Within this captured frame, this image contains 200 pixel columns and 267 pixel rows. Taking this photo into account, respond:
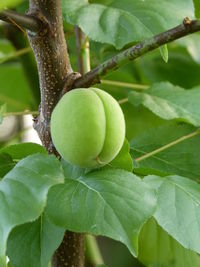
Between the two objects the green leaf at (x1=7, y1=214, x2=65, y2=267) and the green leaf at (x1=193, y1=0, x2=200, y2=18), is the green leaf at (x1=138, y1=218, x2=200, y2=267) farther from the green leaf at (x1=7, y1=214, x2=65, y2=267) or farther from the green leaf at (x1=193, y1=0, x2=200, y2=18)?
the green leaf at (x1=193, y1=0, x2=200, y2=18)

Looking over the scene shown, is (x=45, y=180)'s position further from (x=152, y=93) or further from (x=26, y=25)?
(x=152, y=93)

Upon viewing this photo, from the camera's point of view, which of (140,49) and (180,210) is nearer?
(140,49)

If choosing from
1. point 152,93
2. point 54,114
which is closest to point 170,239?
point 152,93

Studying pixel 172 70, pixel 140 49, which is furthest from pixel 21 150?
pixel 172 70

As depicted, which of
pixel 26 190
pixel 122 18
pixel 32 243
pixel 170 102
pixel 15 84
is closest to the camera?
pixel 26 190

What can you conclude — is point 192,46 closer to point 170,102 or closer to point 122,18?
point 170,102

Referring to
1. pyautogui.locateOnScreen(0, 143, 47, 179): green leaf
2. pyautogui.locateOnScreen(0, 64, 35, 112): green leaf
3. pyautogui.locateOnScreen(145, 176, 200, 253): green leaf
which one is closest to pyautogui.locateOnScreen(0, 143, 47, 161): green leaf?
pyautogui.locateOnScreen(0, 143, 47, 179): green leaf

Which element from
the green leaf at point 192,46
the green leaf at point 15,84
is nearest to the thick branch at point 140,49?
the green leaf at point 192,46
